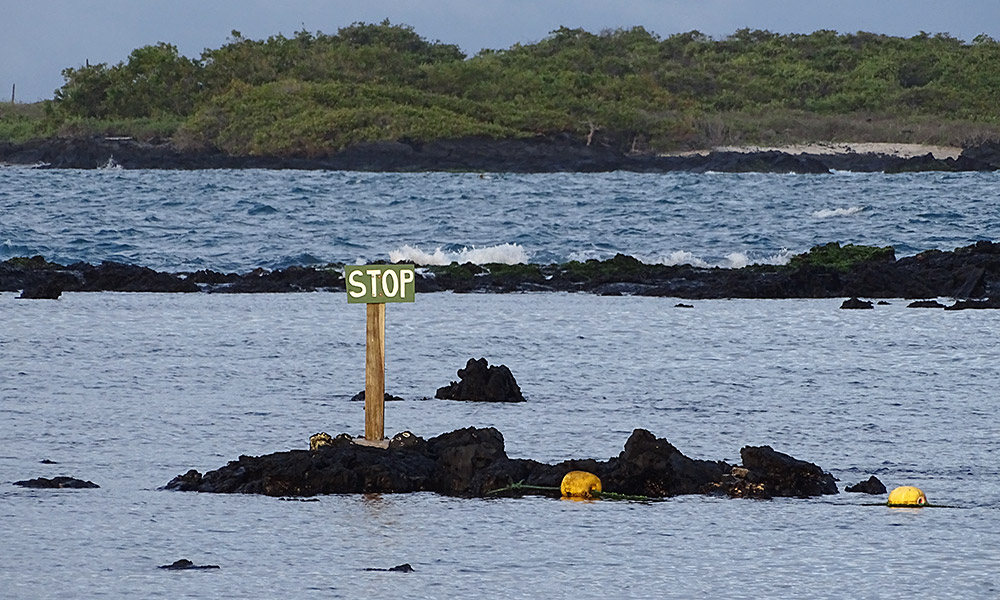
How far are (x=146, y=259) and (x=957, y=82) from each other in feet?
315

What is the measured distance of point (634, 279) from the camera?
31.9m

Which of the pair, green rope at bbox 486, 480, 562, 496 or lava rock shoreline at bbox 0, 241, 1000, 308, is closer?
green rope at bbox 486, 480, 562, 496

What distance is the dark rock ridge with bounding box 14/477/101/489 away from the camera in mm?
10383

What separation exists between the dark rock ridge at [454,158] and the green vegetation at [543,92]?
223cm

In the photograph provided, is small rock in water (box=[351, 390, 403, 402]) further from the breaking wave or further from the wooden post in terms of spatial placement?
the breaking wave

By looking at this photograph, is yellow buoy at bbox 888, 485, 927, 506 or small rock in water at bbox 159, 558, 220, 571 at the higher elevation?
yellow buoy at bbox 888, 485, 927, 506

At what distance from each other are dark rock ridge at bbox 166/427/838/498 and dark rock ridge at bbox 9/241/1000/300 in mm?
16319

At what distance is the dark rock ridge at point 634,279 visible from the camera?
94.4 ft

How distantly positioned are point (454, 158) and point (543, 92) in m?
19.0

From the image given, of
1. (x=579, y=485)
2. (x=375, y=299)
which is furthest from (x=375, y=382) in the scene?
(x=579, y=485)

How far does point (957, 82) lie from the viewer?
12588 centimetres

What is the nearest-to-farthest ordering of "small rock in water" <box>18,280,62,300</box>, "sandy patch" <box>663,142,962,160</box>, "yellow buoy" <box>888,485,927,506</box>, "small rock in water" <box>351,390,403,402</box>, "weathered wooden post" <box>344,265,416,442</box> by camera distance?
"yellow buoy" <box>888,485,927,506</box> < "weathered wooden post" <box>344,265,416,442</box> < "small rock in water" <box>351,390,403,402</box> < "small rock in water" <box>18,280,62,300</box> < "sandy patch" <box>663,142,962,160</box>

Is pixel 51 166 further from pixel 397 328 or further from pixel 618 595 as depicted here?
pixel 618 595

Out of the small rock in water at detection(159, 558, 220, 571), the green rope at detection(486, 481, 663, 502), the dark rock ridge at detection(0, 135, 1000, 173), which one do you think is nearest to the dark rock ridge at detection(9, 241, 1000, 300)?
the green rope at detection(486, 481, 663, 502)
